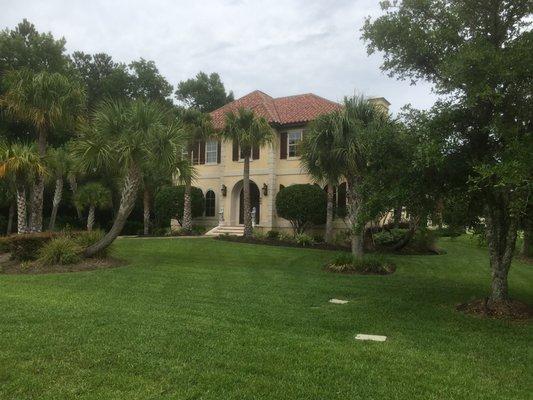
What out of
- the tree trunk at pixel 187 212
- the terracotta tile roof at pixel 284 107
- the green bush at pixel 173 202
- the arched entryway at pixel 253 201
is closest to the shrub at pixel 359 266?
the terracotta tile roof at pixel 284 107

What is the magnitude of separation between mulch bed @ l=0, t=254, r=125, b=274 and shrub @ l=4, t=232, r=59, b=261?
0.24m

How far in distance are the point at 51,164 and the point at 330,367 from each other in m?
16.4

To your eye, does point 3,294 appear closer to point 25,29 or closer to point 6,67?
point 6,67

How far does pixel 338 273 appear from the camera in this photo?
1406 cm

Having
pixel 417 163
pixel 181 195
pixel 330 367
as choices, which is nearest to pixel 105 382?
pixel 330 367

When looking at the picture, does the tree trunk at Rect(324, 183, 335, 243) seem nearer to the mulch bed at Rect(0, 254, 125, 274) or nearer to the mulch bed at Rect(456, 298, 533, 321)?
the mulch bed at Rect(0, 254, 125, 274)

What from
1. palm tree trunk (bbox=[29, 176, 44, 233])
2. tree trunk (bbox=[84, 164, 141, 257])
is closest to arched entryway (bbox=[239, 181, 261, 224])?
palm tree trunk (bbox=[29, 176, 44, 233])

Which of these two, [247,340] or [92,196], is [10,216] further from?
[247,340]

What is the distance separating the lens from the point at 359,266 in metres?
14.4

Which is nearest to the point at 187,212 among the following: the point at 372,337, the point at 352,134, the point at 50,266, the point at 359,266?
the point at 50,266

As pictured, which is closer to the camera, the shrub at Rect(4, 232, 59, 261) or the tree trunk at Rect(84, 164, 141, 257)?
the shrub at Rect(4, 232, 59, 261)

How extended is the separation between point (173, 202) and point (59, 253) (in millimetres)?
12623

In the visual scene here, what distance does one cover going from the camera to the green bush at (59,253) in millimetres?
13750

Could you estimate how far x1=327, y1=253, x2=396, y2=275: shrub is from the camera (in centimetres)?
1438
